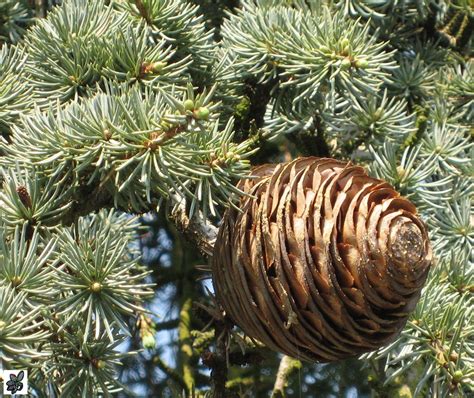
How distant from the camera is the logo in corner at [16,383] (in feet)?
2.44

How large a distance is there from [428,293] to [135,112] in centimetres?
33

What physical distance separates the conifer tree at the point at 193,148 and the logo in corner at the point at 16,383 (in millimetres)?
26

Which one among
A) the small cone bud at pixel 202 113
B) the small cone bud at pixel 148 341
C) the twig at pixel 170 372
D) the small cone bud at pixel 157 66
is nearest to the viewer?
the small cone bud at pixel 202 113

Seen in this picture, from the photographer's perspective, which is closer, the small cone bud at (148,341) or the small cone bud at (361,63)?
the small cone bud at (361,63)

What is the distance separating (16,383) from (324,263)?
0.26m

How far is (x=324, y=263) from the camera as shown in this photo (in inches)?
29.1

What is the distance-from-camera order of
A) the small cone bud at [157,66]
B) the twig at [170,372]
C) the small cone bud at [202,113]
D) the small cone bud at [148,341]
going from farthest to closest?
the twig at [170,372] < the small cone bud at [148,341] < the small cone bud at [157,66] < the small cone bud at [202,113]

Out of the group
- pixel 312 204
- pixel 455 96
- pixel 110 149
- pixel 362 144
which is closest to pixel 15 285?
pixel 110 149

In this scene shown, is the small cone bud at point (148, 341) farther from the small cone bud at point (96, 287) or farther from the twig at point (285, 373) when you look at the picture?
the small cone bud at point (96, 287)

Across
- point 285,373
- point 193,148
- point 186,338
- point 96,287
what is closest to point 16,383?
point 96,287

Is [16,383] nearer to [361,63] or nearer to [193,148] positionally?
[193,148]

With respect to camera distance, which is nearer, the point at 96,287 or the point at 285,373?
the point at 96,287

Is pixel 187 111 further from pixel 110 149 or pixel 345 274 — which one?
pixel 345 274

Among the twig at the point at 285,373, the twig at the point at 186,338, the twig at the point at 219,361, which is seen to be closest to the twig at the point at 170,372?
the twig at the point at 186,338
